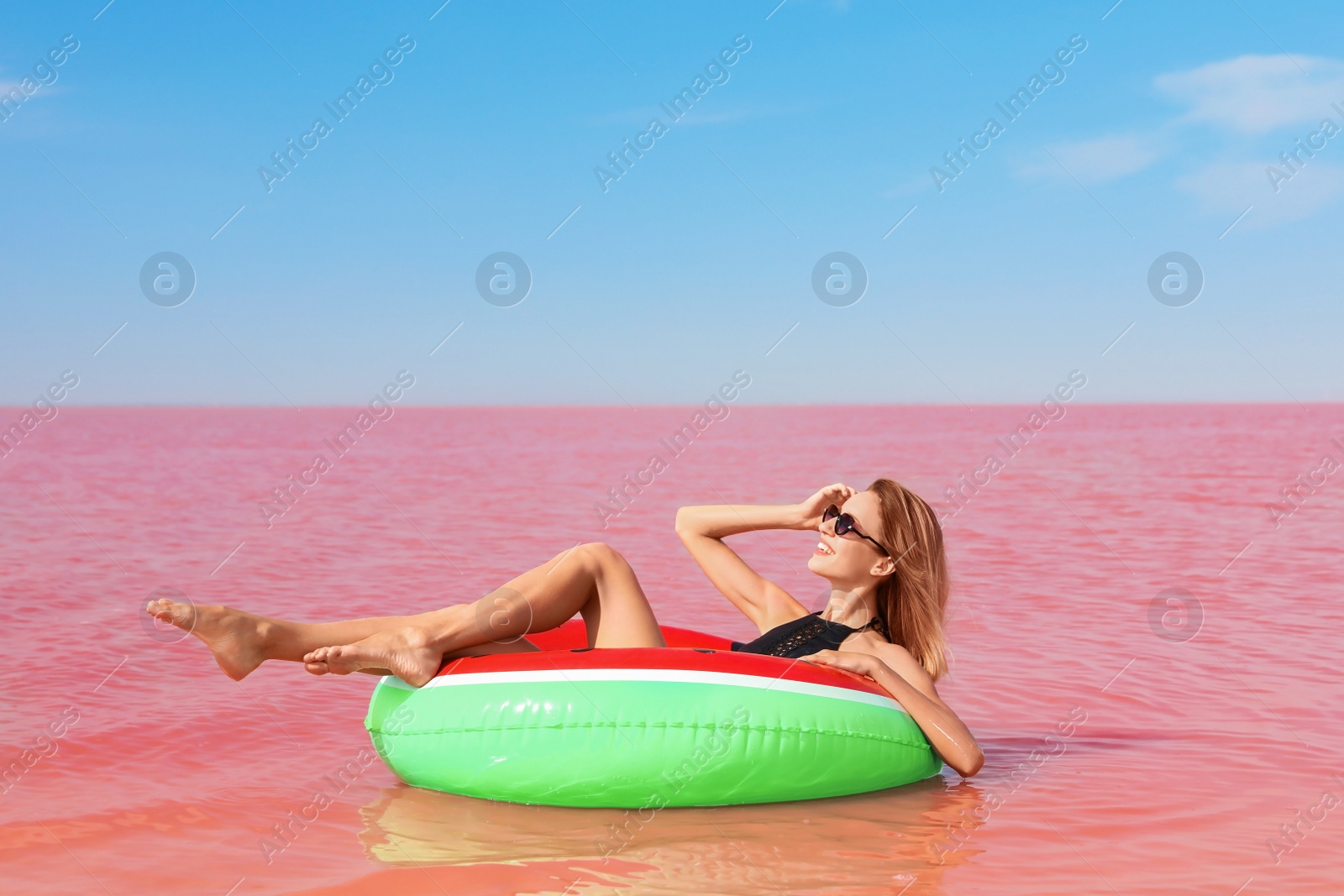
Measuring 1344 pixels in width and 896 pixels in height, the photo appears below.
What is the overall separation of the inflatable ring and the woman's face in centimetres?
43

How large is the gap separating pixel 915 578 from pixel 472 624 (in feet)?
5.06

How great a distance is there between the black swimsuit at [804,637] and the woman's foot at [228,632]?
5.42 feet

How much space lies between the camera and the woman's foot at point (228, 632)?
3568mm

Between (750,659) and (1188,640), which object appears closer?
(750,659)

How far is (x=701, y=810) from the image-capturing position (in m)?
3.84

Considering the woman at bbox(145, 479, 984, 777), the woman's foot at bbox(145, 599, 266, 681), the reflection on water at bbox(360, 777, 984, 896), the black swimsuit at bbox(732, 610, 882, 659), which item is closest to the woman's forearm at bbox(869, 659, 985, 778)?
the woman at bbox(145, 479, 984, 777)

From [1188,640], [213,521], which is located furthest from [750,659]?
[213,521]

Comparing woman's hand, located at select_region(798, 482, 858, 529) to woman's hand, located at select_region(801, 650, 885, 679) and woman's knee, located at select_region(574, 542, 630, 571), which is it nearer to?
woman's hand, located at select_region(801, 650, 885, 679)

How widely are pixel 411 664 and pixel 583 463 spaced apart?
58.9ft

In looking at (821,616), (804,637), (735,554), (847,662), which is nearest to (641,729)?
(847,662)

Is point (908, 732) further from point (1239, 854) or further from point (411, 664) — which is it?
point (411, 664)

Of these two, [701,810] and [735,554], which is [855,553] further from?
[701,810]

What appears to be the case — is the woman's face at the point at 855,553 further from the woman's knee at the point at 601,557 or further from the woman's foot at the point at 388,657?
the woman's foot at the point at 388,657

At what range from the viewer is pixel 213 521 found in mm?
12320
